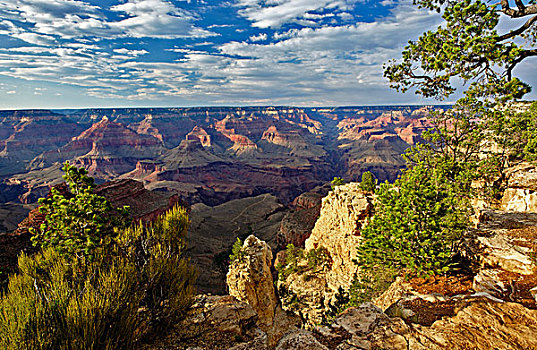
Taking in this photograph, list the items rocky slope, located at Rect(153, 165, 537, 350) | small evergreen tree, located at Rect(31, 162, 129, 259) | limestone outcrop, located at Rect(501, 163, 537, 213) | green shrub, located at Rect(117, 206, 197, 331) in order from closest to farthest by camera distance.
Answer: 1. rocky slope, located at Rect(153, 165, 537, 350)
2. small evergreen tree, located at Rect(31, 162, 129, 259)
3. green shrub, located at Rect(117, 206, 197, 331)
4. limestone outcrop, located at Rect(501, 163, 537, 213)

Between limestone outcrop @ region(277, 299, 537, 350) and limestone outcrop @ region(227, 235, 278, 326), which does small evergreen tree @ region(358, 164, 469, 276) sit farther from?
limestone outcrop @ region(227, 235, 278, 326)

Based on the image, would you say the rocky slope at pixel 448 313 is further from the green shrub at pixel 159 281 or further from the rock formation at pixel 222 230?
the rock formation at pixel 222 230

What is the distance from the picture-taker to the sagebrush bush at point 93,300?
5141 mm

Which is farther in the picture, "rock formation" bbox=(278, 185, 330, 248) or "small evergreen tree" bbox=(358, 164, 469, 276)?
"rock formation" bbox=(278, 185, 330, 248)

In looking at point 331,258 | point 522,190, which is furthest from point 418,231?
point 331,258

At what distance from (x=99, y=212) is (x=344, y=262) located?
2856 centimetres

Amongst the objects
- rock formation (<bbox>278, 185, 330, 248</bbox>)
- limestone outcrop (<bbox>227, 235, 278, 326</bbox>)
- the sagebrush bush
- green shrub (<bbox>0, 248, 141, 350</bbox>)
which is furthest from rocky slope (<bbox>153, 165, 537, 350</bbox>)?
rock formation (<bbox>278, 185, 330, 248</bbox>)

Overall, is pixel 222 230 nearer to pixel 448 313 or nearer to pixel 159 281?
pixel 159 281

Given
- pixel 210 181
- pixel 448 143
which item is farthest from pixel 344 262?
pixel 210 181

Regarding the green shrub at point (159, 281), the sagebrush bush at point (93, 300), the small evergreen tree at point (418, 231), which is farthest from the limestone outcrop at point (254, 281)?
the small evergreen tree at point (418, 231)

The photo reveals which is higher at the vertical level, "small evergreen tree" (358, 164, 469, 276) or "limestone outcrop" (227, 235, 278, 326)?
"small evergreen tree" (358, 164, 469, 276)

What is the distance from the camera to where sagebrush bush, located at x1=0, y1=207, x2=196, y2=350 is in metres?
5.14

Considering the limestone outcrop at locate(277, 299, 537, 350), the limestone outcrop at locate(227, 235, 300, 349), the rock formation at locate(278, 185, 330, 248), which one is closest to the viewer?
the limestone outcrop at locate(277, 299, 537, 350)

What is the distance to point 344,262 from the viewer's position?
31.3 metres
